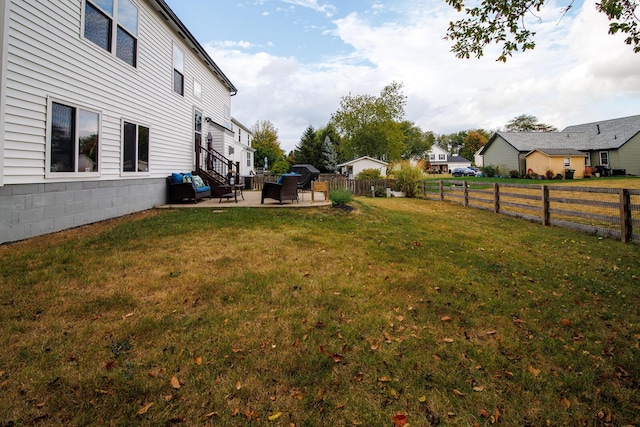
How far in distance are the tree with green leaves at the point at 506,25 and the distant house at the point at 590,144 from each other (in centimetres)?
3200

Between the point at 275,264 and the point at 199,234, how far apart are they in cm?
252

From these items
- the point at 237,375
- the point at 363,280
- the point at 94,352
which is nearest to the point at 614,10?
the point at 363,280

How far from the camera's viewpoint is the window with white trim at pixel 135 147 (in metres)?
8.90

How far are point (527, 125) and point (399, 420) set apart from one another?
91.6 metres

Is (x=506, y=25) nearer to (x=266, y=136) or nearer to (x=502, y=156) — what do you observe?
(x=502, y=156)

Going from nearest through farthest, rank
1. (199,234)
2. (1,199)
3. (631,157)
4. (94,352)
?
(94,352), (1,199), (199,234), (631,157)

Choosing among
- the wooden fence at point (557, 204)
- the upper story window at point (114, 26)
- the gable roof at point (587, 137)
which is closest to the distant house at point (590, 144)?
the gable roof at point (587, 137)

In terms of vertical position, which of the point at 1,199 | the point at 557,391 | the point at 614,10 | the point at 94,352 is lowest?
the point at 557,391

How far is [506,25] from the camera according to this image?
17.6ft

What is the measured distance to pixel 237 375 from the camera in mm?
2486

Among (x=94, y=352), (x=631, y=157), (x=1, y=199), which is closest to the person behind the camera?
(x=94, y=352)

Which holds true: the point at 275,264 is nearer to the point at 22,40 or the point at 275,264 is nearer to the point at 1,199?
the point at 1,199

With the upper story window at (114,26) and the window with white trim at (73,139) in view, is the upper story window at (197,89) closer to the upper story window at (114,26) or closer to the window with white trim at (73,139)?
the upper story window at (114,26)

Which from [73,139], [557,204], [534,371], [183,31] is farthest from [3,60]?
[557,204]
